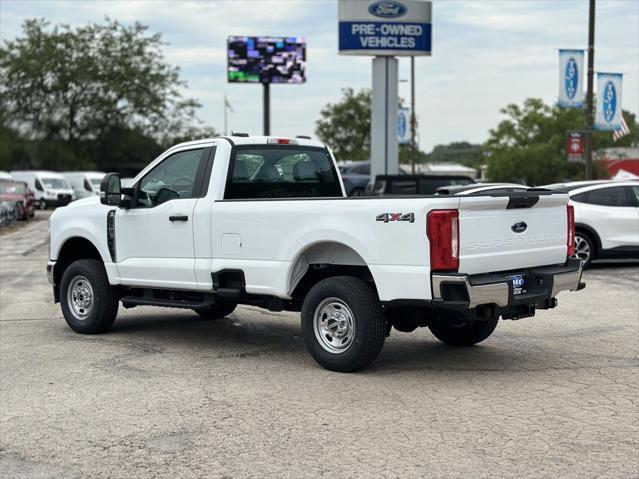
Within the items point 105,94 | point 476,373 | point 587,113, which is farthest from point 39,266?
point 105,94

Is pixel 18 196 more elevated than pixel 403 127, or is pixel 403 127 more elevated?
pixel 403 127

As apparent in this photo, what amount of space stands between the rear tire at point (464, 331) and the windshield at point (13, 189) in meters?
30.1

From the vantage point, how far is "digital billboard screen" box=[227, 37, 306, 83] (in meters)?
46.2

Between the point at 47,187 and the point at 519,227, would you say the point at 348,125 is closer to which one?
the point at 47,187

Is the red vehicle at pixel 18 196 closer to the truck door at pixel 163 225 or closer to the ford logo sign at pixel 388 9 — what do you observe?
the ford logo sign at pixel 388 9

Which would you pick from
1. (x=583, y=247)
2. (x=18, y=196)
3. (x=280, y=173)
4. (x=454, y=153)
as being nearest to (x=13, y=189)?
(x=18, y=196)

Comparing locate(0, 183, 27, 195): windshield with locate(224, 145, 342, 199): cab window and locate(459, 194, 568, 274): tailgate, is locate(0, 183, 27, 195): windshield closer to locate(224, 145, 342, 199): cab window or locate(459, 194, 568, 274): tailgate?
locate(224, 145, 342, 199): cab window

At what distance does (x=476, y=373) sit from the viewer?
7793 mm

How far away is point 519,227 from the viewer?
7.65 m

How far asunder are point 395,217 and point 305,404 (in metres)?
1.61

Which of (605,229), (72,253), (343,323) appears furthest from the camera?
(605,229)

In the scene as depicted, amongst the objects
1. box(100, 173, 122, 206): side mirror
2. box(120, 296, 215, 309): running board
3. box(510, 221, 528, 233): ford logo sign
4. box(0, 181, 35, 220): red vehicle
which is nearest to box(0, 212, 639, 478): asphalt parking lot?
box(120, 296, 215, 309): running board

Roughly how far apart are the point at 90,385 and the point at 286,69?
40.6m

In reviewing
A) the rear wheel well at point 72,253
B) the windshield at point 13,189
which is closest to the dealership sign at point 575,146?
the windshield at point 13,189
